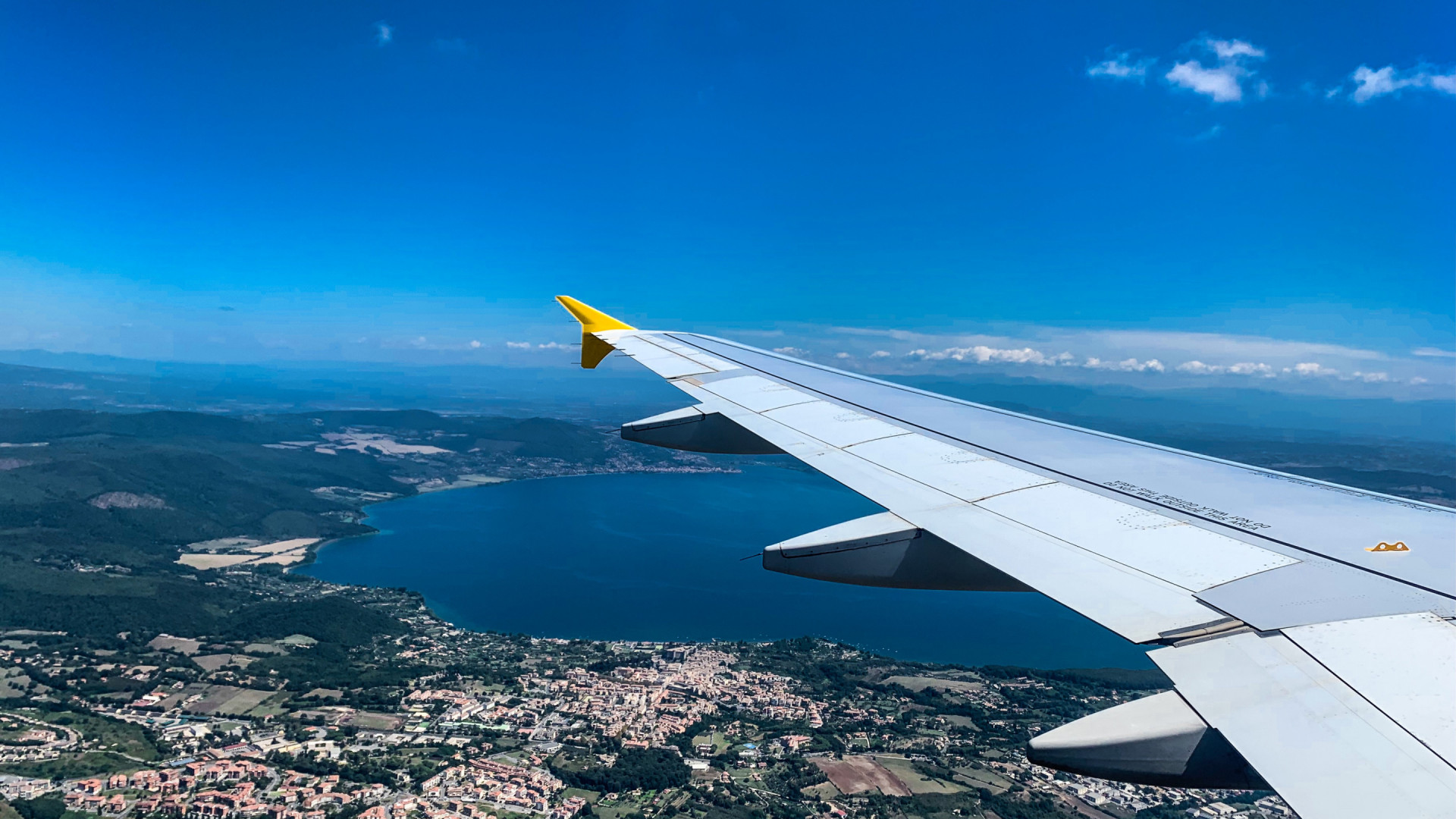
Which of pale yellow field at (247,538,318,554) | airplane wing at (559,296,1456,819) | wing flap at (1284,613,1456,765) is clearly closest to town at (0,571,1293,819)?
airplane wing at (559,296,1456,819)

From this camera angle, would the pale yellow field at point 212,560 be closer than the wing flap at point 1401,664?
No

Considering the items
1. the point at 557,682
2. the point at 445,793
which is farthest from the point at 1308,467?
the point at 445,793

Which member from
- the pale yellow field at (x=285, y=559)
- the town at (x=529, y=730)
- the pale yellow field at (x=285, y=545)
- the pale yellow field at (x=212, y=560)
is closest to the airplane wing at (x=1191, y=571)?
the town at (x=529, y=730)

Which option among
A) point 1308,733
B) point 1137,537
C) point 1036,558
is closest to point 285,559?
point 1036,558

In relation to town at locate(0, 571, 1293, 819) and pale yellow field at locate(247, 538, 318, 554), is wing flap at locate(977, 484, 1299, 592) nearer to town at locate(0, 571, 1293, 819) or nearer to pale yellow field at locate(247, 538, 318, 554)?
town at locate(0, 571, 1293, 819)

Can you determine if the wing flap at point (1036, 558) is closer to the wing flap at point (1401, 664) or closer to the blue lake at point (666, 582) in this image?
the wing flap at point (1401, 664)
